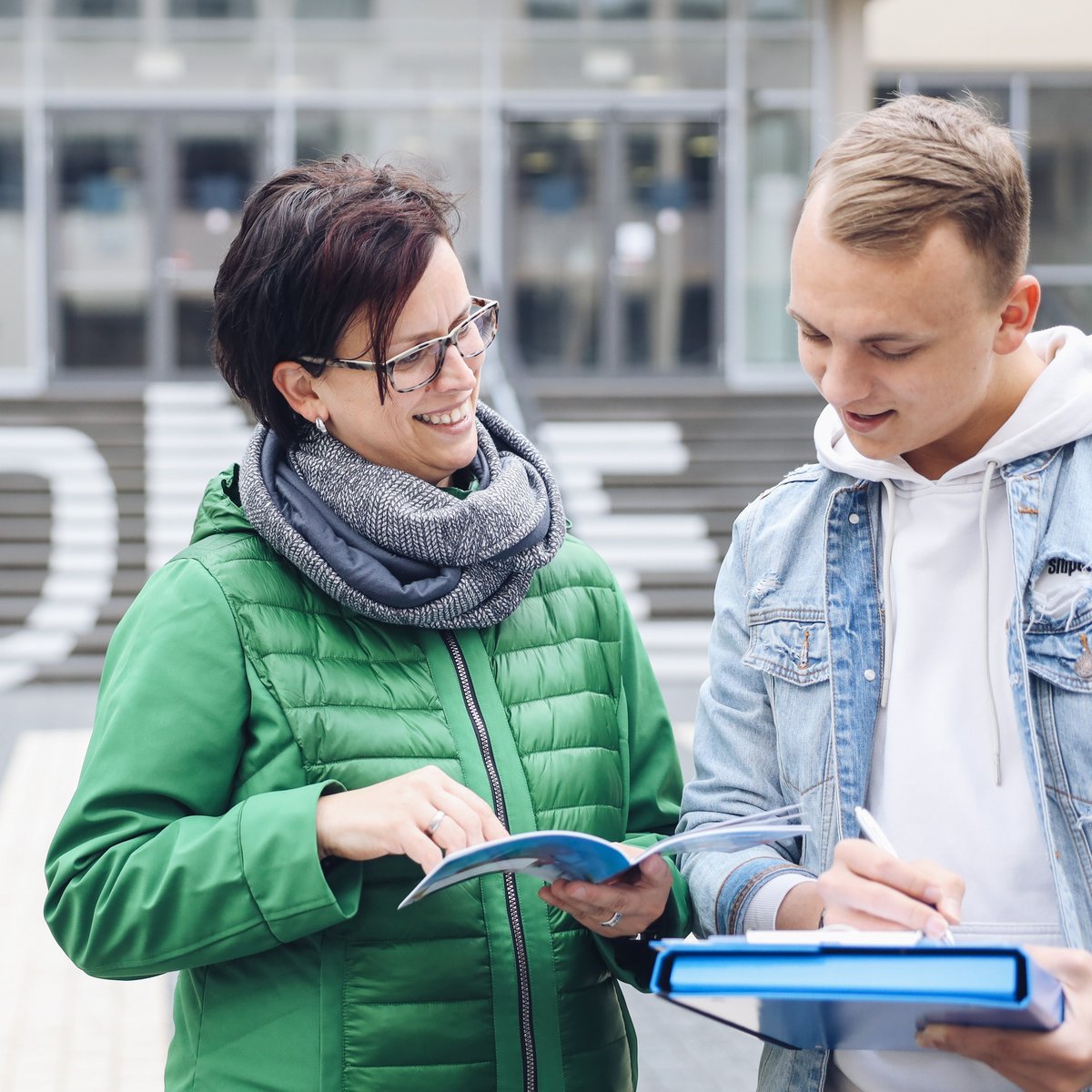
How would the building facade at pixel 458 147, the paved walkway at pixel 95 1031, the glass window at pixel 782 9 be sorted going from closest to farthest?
the paved walkway at pixel 95 1031
the building facade at pixel 458 147
the glass window at pixel 782 9

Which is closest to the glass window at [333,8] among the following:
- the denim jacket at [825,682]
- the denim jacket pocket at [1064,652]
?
the denim jacket at [825,682]

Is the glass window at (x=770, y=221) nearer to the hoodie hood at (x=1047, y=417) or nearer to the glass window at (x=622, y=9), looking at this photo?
the glass window at (x=622, y=9)

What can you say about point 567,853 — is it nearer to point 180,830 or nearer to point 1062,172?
point 180,830

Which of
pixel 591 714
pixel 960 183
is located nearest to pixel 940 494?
pixel 960 183

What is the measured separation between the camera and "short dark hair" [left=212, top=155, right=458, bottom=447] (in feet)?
6.41

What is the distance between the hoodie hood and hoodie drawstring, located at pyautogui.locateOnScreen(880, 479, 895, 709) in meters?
0.04

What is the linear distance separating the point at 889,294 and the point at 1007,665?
442 mm

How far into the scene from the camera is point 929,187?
5.23 feet

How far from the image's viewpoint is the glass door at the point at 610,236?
1565 centimetres

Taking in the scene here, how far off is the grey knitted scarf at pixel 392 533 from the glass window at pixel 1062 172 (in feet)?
50.6

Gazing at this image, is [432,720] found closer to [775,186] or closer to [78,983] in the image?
[78,983]

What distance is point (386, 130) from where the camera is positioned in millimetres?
15594

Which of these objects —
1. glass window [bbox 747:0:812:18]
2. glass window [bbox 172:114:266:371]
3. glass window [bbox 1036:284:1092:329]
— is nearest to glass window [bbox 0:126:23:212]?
glass window [bbox 172:114:266:371]

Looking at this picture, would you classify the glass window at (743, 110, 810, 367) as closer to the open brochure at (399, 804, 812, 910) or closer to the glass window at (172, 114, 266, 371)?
the glass window at (172, 114, 266, 371)
